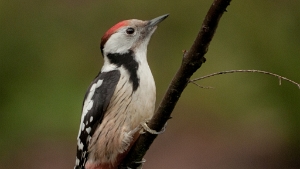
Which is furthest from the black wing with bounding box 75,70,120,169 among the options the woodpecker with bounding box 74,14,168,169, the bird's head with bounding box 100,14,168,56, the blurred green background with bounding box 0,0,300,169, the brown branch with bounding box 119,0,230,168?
the blurred green background with bounding box 0,0,300,169

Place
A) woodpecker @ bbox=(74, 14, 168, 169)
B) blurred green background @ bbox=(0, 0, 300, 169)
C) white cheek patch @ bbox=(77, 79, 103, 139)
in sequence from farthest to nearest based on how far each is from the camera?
blurred green background @ bbox=(0, 0, 300, 169), white cheek patch @ bbox=(77, 79, 103, 139), woodpecker @ bbox=(74, 14, 168, 169)

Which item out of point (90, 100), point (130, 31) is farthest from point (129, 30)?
point (90, 100)

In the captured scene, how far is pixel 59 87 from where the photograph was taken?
3969 millimetres

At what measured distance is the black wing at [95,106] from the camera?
2.33 metres

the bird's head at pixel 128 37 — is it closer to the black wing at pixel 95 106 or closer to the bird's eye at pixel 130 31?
the bird's eye at pixel 130 31

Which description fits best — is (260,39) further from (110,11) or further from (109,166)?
(109,166)

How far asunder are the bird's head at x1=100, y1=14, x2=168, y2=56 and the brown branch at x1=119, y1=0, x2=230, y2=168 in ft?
1.68

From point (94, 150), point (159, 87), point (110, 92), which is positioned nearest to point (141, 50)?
point (110, 92)

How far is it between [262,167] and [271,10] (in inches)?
43.5

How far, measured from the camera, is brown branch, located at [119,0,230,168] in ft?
5.10

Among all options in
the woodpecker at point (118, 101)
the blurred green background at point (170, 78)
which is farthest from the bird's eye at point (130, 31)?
the blurred green background at point (170, 78)

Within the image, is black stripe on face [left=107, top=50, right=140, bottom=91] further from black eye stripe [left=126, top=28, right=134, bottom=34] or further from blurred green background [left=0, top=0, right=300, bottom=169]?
blurred green background [left=0, top=0, right=300, bottom=169]

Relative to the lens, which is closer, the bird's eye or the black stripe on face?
the black stripe on face

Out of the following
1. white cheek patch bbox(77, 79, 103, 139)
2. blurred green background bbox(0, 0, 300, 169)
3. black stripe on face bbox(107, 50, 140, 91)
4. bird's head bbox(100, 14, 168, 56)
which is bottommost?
blurred green background bbox(0, 0, 300, 169)
